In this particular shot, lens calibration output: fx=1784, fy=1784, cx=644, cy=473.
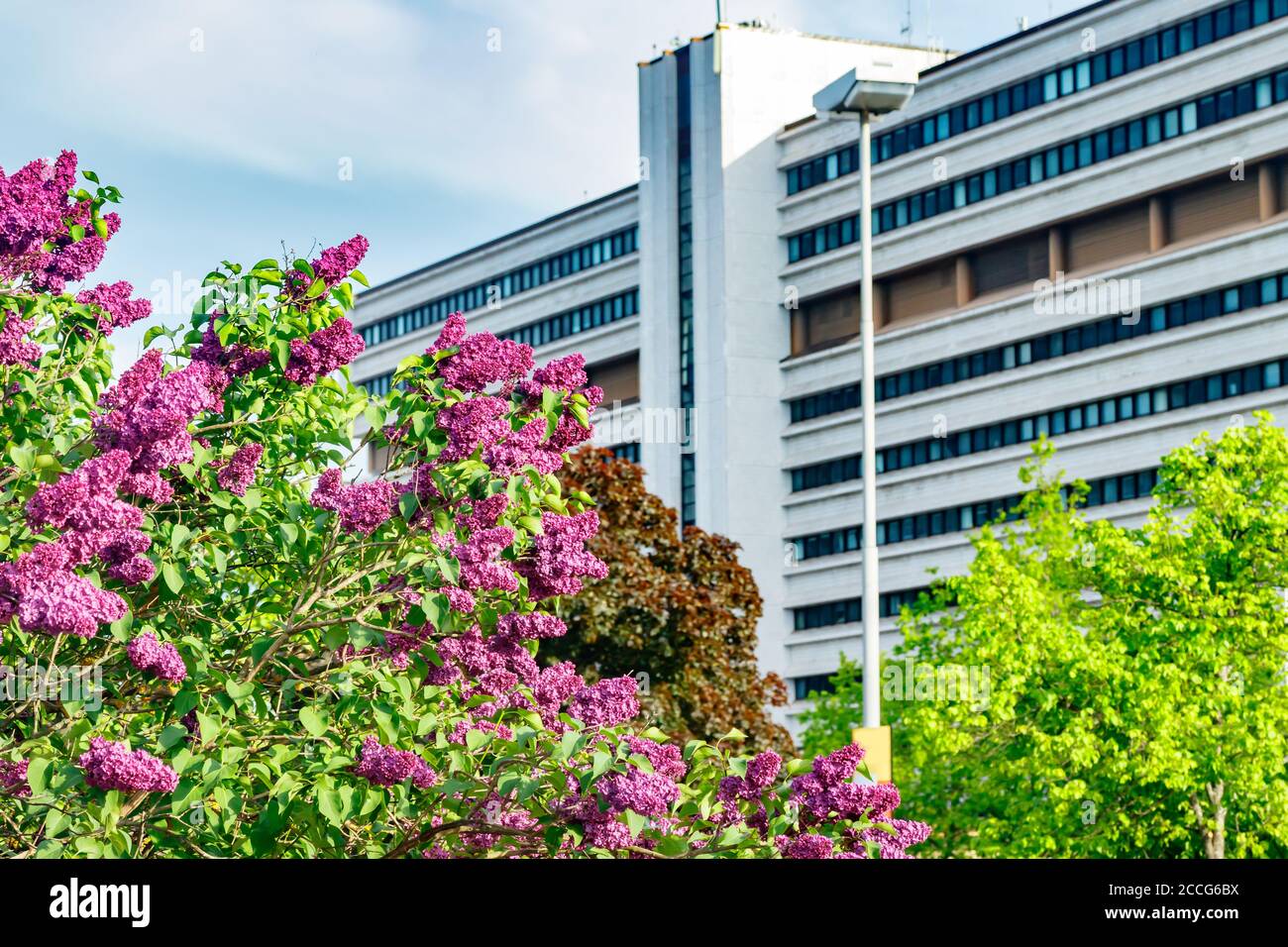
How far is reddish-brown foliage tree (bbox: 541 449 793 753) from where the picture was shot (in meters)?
26.7

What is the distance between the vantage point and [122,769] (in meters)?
5.86

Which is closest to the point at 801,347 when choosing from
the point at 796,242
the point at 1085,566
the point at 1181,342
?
the point at 796,242

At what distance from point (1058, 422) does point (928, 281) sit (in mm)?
9625

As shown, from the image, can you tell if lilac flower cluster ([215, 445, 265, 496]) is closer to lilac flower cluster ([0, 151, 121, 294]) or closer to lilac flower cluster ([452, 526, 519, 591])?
lilac flower cluster ([452, 526, 519, 591])

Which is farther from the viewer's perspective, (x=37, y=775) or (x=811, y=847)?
(x=811, y=847)

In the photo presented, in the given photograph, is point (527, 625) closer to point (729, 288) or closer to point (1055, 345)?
point (1055, 345)

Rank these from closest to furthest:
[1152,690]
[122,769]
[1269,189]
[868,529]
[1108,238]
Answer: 1. [122,769]
2. [868,529]
3. [1152,690]
4. [1269,189]
5. [1108,238]

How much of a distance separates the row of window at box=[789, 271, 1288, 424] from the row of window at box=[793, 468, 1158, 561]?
16.9 feet

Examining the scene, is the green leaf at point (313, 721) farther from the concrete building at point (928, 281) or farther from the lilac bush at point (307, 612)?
the concrete building at point (928, 281)

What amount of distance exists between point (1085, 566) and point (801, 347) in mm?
49016

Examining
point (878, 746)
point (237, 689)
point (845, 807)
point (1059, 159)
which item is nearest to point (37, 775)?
point (237, 689)

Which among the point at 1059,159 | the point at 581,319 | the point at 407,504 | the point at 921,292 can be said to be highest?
the point at 1059,159

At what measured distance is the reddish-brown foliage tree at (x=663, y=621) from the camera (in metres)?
26.7

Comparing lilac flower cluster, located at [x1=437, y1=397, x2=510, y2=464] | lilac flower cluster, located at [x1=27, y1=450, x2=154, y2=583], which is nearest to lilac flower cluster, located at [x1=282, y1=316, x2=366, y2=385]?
lilac flower cluster, located at [x1=437, y1=397, x2=510, y2=464]
